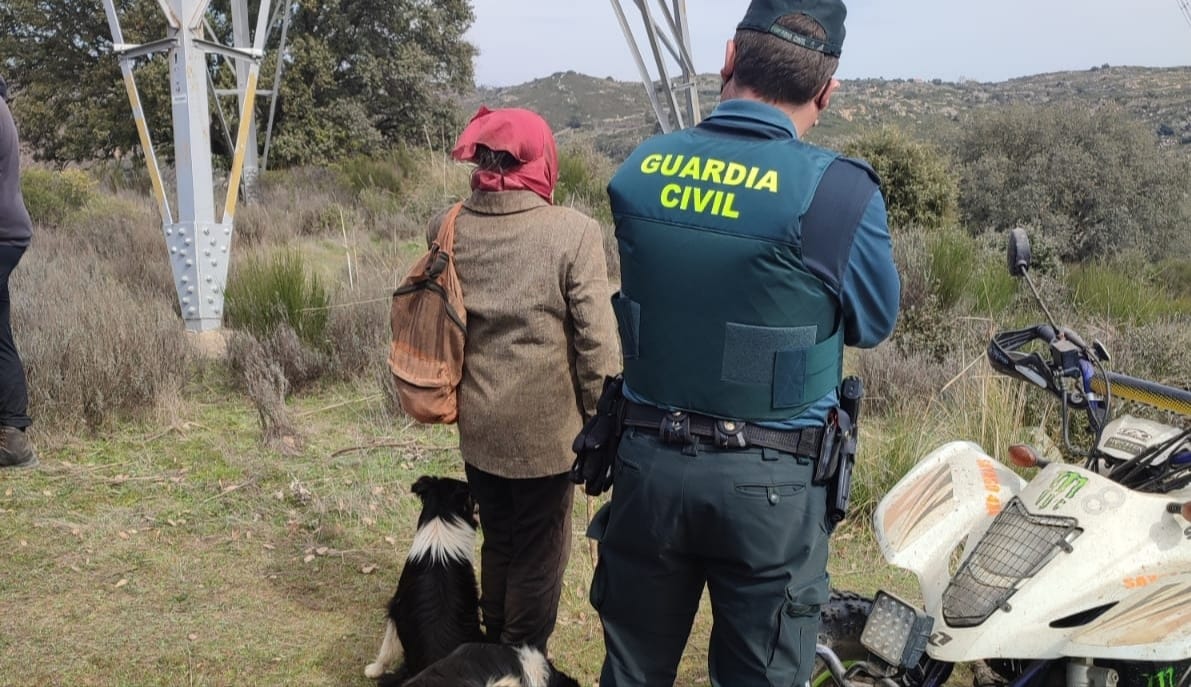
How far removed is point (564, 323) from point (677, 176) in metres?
0.92

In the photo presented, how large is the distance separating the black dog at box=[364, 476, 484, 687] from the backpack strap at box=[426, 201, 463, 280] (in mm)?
959

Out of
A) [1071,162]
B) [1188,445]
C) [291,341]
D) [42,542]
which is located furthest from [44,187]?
[1071,162]

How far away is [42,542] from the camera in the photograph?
4.00 meters

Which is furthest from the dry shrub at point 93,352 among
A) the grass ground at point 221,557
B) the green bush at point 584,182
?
the green bush at point 584,182

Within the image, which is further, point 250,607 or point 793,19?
point 250,607

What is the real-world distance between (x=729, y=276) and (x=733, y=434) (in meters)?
0.34

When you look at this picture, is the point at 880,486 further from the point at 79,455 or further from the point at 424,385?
the point at 79,455

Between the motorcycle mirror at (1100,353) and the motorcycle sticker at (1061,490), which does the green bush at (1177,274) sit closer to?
the motorcycle mirror at (1100,353)

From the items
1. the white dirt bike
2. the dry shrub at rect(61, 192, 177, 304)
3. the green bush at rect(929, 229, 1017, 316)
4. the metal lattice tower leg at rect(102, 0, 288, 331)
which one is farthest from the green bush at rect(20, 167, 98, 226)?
the white dirt bike

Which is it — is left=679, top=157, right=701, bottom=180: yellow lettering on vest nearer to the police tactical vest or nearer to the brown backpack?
the police tactical vest

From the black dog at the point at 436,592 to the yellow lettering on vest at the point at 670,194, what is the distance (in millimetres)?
1725

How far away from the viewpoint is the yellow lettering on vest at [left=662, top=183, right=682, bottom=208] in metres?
1.88

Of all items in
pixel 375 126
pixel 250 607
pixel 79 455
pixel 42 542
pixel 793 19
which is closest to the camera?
pixel 793 19

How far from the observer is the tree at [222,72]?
59.8ft
